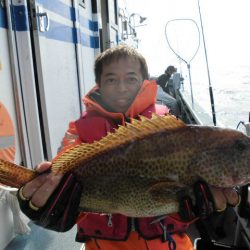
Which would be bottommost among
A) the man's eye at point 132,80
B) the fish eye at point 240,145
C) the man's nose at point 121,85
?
the fish eye at point 240,145

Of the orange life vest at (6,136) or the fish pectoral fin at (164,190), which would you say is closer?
the fish pectoral fin at (164,190)

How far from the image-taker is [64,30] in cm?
425

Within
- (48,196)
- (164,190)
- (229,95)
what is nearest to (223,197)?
(164,190)

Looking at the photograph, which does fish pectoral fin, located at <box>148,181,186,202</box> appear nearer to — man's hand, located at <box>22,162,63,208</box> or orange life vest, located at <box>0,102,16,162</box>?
man's hand, located at <box>22,162,63,208</box>

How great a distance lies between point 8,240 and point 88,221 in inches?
48.1

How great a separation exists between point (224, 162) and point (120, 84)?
0.99 m

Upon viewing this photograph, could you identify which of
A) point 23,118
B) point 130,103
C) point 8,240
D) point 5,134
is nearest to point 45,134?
point 23,118

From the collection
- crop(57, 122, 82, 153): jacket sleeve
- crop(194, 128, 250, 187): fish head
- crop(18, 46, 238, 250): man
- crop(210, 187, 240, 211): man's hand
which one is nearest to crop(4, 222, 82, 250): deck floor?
crop(18, 46, 238, 250): man

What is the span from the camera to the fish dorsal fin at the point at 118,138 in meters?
1.56

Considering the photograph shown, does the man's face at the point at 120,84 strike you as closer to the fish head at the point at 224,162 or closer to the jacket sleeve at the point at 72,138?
the jacket sleeve at the point at 72,138

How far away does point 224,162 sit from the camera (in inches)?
61.4

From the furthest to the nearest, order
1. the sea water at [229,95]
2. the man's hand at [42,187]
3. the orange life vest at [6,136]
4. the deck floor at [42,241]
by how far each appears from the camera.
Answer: the sea water at [229,95] → the deck floor at [42,241] → the orange life vest at [6,136] → the man's hand at [42,187]

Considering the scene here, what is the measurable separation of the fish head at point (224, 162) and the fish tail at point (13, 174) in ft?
2.48

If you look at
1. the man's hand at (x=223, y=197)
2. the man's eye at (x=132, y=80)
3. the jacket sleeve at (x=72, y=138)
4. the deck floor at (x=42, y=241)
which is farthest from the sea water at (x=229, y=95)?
the man's hand at (x=223, y=197)
